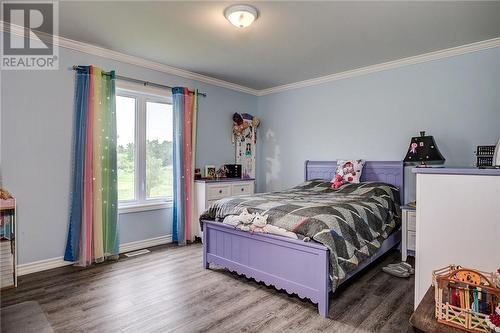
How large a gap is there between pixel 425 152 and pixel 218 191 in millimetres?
2718

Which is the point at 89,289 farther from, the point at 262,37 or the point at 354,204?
the point at 262,37

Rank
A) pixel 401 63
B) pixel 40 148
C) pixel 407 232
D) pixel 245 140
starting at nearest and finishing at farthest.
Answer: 1. pixel 40 148
2. pixel 407 232
3. pixel 401 63
4. pixel 245 140

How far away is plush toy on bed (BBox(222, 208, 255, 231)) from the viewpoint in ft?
8.55

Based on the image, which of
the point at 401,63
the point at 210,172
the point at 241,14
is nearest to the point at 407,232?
the point at 401,63

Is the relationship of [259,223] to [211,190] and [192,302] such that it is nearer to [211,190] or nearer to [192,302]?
[192,302]

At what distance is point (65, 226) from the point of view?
3174mm

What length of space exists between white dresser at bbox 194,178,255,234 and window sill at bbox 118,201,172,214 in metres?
0.43

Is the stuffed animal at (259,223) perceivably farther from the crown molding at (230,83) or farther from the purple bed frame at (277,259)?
the crown molding at (230,83)

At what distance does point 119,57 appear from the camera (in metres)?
3.54

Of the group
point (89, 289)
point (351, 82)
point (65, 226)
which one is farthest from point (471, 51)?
point (65, 226)

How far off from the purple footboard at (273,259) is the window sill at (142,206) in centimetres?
116

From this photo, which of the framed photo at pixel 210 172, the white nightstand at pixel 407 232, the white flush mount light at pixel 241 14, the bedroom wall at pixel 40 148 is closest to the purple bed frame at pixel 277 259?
the white nightstand at pixel 407 232

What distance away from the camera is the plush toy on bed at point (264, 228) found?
237 centimetres

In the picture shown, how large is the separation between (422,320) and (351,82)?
12.3 ft
